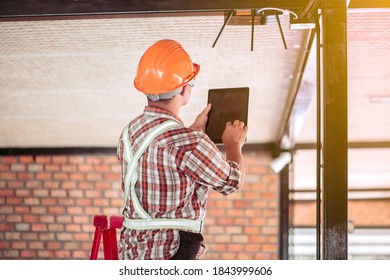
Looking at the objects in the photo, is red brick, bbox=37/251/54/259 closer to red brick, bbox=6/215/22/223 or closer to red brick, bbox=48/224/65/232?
red brick, bbox=48/224/65/232

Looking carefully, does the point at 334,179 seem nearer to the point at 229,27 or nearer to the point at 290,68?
the point at 229,27

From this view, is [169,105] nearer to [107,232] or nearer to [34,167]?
[107,232]

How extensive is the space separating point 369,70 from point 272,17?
4.17 feet

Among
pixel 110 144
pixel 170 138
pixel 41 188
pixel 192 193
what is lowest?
pixel 192 193

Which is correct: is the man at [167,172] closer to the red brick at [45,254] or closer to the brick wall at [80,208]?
the brick wall at [80,208]

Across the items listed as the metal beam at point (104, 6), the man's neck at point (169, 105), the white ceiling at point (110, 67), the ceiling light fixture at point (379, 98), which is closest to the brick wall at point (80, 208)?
the white ceiling at point (110, 67)

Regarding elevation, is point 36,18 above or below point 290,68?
below

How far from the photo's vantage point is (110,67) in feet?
10.1

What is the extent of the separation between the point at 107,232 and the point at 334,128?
2.78 feet

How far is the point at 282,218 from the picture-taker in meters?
5.20

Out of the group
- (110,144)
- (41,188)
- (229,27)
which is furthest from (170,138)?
(41,188)

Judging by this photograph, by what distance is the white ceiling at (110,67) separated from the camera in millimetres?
2555

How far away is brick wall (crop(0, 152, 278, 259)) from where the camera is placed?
5.30m

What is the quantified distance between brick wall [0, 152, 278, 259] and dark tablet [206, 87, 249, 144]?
3.22 m
